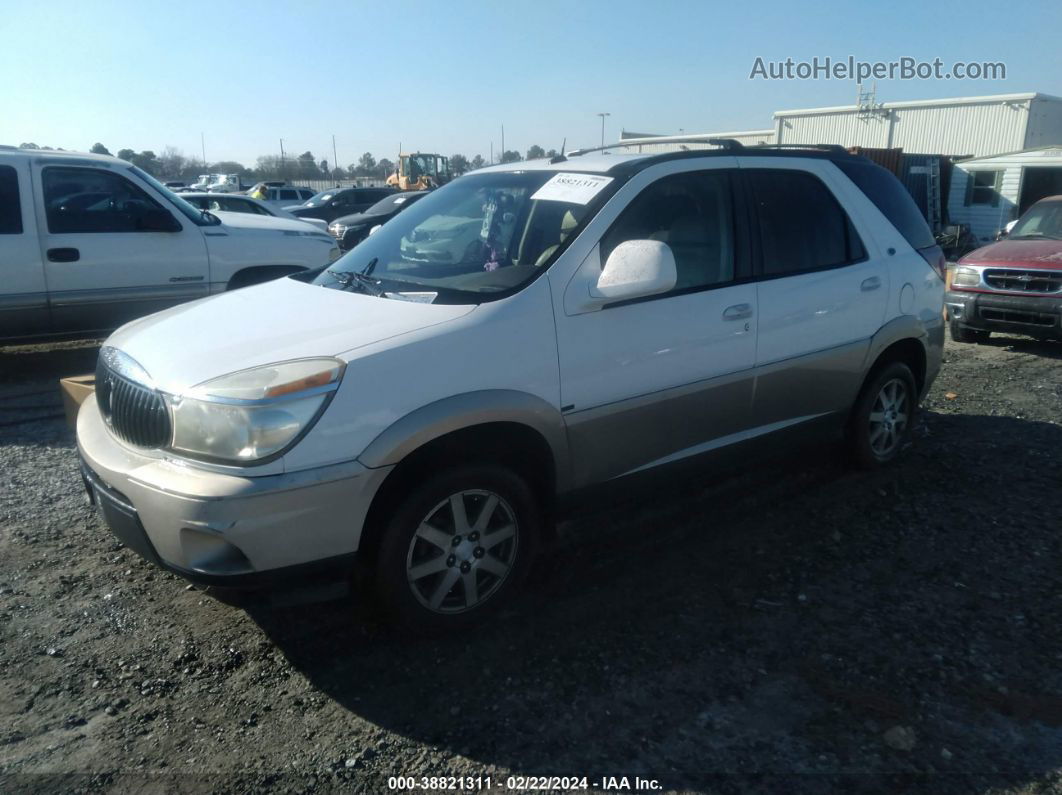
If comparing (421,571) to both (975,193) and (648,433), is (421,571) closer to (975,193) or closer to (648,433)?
(648,433)

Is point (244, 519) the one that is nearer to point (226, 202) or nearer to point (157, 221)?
point (157, 221)

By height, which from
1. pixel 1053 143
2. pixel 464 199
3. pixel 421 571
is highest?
pixel 1053 143

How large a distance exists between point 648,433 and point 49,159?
6.23 m

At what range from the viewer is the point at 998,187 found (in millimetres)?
24297

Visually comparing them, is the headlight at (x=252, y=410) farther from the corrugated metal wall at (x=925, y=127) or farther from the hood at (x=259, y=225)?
the corrugated metal wall at (x=925, y=127)

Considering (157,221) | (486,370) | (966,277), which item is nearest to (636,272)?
(486,370)

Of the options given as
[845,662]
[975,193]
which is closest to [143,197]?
[845,662]

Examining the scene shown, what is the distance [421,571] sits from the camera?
3162mm

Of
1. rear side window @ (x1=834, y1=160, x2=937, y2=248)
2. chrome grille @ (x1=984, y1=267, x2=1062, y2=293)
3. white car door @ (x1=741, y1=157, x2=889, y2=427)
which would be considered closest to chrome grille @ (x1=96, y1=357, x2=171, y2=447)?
white car door @ (x1=741, y1=157, x2=889, y2=427)

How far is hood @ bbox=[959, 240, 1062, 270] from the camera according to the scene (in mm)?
8734

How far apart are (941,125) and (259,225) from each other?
3123 centimetres

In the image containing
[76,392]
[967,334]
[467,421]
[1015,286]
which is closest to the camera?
[467,421]

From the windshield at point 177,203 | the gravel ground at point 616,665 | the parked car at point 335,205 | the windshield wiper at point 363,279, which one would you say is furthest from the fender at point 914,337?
the parked car at point 335,205

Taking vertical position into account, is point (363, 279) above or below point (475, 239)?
below
